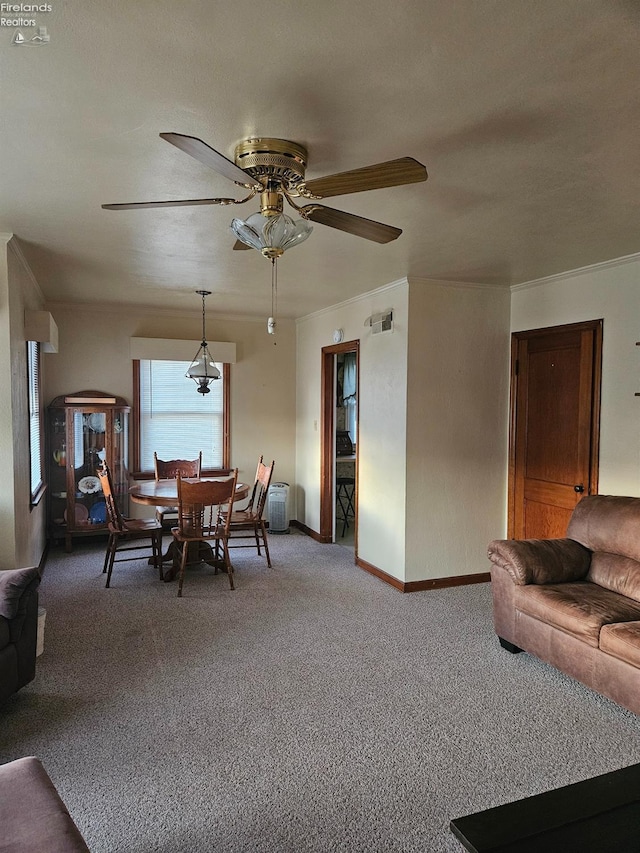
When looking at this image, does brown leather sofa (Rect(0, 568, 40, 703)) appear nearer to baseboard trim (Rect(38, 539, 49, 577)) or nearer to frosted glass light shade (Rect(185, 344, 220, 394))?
baseboard trim (Rect(38, 539, 49, 577))

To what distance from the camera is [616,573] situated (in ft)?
10.6

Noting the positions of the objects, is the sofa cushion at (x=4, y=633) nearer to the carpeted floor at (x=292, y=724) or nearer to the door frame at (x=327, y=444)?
the carpeted floor at (x=292, y=724)

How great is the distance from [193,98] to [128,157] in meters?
0.58

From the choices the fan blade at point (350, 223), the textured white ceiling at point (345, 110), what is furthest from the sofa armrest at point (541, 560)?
the fan blade at point (350, 223)

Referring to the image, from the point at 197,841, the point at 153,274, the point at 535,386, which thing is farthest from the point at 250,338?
the point at 197,841

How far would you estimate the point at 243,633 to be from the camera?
3.67 m

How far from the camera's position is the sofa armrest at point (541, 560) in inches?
131

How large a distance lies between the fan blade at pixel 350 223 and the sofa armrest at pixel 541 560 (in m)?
2.07

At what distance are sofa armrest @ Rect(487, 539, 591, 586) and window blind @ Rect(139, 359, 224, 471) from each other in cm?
396

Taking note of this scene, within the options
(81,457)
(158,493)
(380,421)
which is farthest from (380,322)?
(81,457)

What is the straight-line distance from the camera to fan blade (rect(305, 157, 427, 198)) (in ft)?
5.94

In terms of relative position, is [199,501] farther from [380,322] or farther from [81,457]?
[380,322]

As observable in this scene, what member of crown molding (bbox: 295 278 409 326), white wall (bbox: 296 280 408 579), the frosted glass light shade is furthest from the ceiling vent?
the frosted glass light shade

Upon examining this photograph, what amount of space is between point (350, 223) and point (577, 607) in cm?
227
